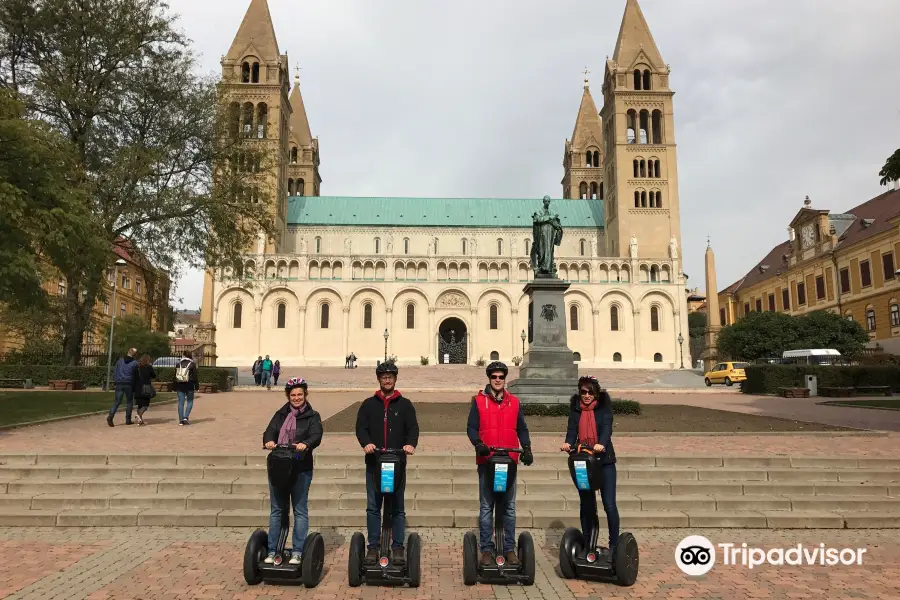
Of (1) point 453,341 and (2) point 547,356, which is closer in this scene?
(2) point 547,356

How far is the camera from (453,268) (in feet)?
207

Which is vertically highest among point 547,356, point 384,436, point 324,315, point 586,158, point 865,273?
point 586,158

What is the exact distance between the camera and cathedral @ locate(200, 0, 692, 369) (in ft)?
197

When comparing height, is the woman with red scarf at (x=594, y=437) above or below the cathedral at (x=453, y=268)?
below

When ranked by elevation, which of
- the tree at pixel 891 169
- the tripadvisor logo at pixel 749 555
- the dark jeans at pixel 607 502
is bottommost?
the tripadvisor logo at pixel 749 555

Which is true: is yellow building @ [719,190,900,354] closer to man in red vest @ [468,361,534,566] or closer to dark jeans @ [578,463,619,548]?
dark jeans @ [578,463,619,548]

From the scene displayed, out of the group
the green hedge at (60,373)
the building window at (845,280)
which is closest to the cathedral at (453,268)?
the building window at (845,280)

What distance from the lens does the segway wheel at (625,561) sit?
5199 millimetres

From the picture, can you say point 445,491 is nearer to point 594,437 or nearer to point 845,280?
point 594,437

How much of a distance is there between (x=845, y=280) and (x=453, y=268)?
116ft

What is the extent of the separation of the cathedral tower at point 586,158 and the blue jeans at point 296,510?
7856 cm

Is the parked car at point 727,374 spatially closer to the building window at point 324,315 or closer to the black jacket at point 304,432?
the black jacket at point 304,432

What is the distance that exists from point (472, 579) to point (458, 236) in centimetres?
6526

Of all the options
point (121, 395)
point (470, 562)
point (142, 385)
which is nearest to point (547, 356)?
point (142, 385)
